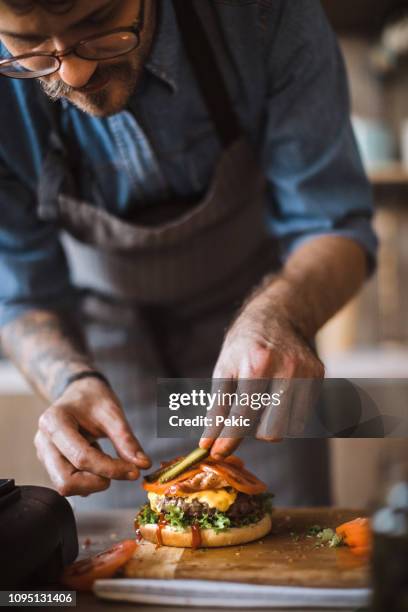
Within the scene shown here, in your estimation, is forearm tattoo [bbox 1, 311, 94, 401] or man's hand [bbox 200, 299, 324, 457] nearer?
man's hand [bbox 200, 299, 324, 457]

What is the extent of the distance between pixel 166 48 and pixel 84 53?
6.5 inches

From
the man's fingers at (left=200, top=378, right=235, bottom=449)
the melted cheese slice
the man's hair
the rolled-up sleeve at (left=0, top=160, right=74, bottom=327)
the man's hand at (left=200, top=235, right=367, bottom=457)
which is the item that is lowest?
the melted cheese slice

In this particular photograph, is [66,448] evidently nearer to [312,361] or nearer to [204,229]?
[312,361]

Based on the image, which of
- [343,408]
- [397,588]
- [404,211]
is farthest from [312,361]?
[404,211]

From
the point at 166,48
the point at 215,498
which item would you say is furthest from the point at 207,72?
the point at 215,498

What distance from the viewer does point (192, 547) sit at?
0.77 metres

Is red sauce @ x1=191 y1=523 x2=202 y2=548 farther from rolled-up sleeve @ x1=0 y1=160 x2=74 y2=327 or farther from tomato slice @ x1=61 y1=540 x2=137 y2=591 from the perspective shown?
rolled-up sleeve @ x1=0 y1=160 x2=74 y2=327

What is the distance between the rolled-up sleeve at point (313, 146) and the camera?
94 cm

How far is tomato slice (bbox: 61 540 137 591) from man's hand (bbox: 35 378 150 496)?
0.27ft

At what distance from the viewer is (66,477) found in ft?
2.60

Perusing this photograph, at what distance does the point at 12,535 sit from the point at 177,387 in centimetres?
21

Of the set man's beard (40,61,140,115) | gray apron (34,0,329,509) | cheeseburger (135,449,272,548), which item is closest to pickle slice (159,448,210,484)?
cheeseburger (135,449,272,548)

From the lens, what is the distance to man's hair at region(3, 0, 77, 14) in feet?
2.16

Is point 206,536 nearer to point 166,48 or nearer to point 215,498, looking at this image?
point 215,498
